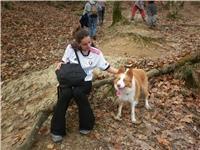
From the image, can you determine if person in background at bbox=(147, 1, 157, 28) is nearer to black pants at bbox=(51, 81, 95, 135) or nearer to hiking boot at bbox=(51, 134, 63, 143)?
black pants at bbox=(51, 81, 95, 135)

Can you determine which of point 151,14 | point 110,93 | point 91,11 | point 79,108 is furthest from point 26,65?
point 151,14

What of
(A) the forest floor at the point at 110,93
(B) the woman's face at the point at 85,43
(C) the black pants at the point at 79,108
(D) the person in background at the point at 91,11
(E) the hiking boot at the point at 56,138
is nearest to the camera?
(B) the woman's face at the point at 85,43

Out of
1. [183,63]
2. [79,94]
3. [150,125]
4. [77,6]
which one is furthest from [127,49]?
[77,6]

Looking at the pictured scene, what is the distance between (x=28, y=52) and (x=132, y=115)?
6688 millimetres

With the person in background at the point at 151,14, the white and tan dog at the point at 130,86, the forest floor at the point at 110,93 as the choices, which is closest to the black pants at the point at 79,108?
the forest floor at the point at 110,93

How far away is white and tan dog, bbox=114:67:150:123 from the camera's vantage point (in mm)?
5873

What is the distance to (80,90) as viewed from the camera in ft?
19.2

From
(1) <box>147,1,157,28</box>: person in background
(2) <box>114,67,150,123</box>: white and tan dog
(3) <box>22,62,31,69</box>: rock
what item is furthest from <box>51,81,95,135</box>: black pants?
(1) <box>147,1,157,28</box>: person in background

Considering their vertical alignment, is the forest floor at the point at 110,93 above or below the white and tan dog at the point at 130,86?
below

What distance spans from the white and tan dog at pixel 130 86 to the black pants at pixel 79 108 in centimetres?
50

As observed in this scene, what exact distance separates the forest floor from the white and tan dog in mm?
320

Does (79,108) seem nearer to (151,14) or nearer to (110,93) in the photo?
(110,93)

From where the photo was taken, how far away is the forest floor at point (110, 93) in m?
6.37

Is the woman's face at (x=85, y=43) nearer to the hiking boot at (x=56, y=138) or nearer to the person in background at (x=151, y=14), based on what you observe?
the hiking boot at (x=56, y=138)
